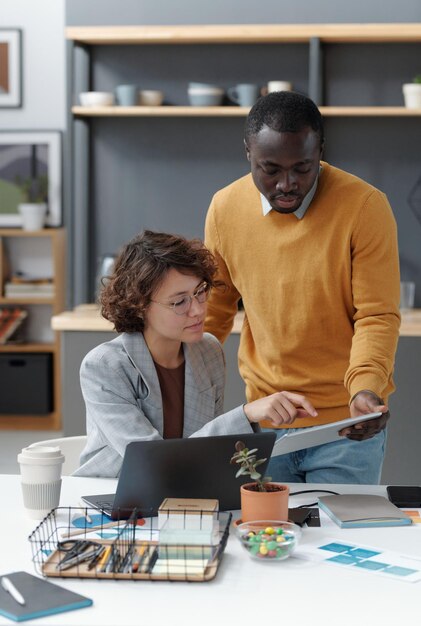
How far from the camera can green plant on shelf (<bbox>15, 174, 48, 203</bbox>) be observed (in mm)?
6246

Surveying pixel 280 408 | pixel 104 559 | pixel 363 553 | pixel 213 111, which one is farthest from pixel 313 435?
pixel 213 111

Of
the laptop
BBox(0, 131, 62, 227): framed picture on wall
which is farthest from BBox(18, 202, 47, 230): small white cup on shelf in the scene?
the laptop

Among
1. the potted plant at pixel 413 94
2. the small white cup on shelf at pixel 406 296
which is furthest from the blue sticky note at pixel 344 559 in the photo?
the potted plant at pixel 413 94

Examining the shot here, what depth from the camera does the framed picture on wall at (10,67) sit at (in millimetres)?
6270

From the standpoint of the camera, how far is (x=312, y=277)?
2262 millimetres

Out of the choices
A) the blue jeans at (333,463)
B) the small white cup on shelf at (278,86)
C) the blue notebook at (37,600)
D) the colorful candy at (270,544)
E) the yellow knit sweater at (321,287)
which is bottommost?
the blue jeans at (333,463)

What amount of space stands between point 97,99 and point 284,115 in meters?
2.67

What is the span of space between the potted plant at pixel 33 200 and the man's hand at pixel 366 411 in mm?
4386

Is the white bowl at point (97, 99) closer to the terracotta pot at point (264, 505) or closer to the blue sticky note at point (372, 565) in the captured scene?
the terracotta pot at point (264, 505)

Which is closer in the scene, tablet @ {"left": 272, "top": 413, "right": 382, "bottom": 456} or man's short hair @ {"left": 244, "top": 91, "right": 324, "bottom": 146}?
tablet @ {"left": 272, "top": 413, "right": 382, "bottom": 456}

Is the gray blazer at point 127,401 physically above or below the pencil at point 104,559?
above

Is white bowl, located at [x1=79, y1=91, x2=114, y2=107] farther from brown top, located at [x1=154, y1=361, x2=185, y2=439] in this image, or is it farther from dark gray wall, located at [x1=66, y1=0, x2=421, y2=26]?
brown top, located at [x1=154, y1=361, x2=185, y2=439]

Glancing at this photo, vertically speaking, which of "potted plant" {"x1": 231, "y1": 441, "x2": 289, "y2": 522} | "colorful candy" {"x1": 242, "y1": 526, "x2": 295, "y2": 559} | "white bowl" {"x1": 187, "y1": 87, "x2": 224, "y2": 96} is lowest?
"colorful candy" {"x1": 242, "y1": 526, "x2": 295, "y2": 559}

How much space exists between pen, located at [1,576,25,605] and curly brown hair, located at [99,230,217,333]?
0.86 m
